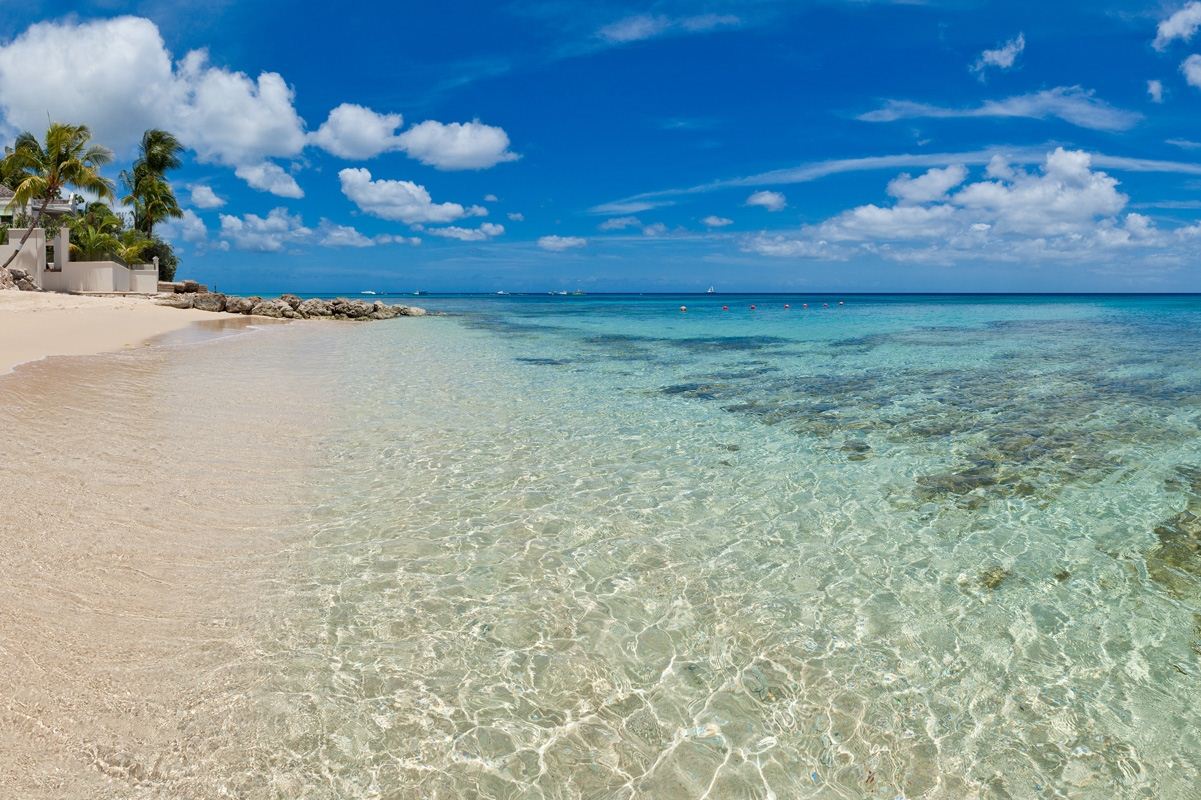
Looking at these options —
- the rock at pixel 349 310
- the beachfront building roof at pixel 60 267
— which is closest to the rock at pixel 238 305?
the rock at pixel 349 310

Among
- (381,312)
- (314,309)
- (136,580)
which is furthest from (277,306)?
(136,580)

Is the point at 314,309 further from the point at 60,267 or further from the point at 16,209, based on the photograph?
the point at 16,209

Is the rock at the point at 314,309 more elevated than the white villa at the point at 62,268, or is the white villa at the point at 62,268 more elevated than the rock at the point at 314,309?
the white villa at the point at 62,268

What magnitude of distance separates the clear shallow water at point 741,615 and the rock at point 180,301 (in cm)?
3458

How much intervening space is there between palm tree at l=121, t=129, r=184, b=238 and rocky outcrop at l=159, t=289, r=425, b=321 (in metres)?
11.7

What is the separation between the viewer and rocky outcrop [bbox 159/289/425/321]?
38.8 meters

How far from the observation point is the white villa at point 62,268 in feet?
115

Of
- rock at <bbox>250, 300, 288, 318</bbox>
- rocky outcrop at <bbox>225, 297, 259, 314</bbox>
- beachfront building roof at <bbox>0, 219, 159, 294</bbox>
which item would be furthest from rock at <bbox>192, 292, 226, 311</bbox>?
beachfront building roof at <bbox>0, 219, 159, 294</bbox>

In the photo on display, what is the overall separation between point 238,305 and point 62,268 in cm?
910

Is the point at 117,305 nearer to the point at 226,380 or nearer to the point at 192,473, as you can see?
the point at 226,380

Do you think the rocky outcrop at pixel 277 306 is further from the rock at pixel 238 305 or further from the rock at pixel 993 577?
the rock at pixel 993 577

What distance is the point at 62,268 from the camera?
37438mm

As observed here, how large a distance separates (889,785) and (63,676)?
4.59 metres

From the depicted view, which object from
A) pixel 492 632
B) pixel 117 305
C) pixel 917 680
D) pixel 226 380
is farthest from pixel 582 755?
pixel 117 305
